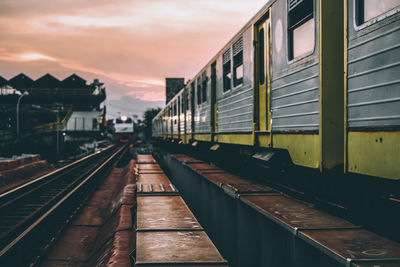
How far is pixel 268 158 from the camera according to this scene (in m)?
6.02

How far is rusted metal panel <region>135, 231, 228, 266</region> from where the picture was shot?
148 inches

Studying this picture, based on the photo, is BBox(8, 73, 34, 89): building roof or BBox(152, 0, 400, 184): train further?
BBox(8, 73, 34, 89): building roof

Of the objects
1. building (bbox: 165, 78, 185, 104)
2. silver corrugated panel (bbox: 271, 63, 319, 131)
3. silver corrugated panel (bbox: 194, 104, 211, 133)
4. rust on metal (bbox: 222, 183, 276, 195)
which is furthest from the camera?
building (bbox: 165, 78, 185, 104)

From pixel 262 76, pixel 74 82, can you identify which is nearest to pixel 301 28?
pixel 262 76

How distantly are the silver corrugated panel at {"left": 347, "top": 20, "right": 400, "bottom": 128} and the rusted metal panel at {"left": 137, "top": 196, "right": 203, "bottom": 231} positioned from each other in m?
2.58

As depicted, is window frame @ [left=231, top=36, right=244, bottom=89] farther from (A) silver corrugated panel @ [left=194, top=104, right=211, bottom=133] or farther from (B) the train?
(A) silver corrugated panel @ [left=194, top=104, right=211, bottom=133]

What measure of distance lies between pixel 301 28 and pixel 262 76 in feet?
6.55

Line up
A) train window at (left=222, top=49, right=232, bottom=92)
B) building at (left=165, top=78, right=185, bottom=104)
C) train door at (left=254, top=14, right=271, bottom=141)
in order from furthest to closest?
1. building at (left=165, top=78, right=185, bottom=104)
2. train window at (left=222, top=49, right=232, bottom=92)
3. train door at (left=254, top=14, right=271, bottom=141)

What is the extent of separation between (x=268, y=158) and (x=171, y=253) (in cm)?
255

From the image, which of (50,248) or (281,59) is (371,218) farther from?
(50,248)

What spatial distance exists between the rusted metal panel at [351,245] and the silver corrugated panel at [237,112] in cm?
401

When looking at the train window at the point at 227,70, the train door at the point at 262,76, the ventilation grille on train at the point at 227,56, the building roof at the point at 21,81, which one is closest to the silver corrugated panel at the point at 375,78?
the train door at the point at 262,76

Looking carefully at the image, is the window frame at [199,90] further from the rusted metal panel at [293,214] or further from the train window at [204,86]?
the rusted metal panel at [293,214]

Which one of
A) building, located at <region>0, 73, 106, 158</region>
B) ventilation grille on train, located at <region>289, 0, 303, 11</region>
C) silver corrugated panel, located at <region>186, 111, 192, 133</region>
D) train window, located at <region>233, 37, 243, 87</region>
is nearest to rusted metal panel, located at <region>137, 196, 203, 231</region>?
train window, located at <region>233, 37, 243, 87</region>
